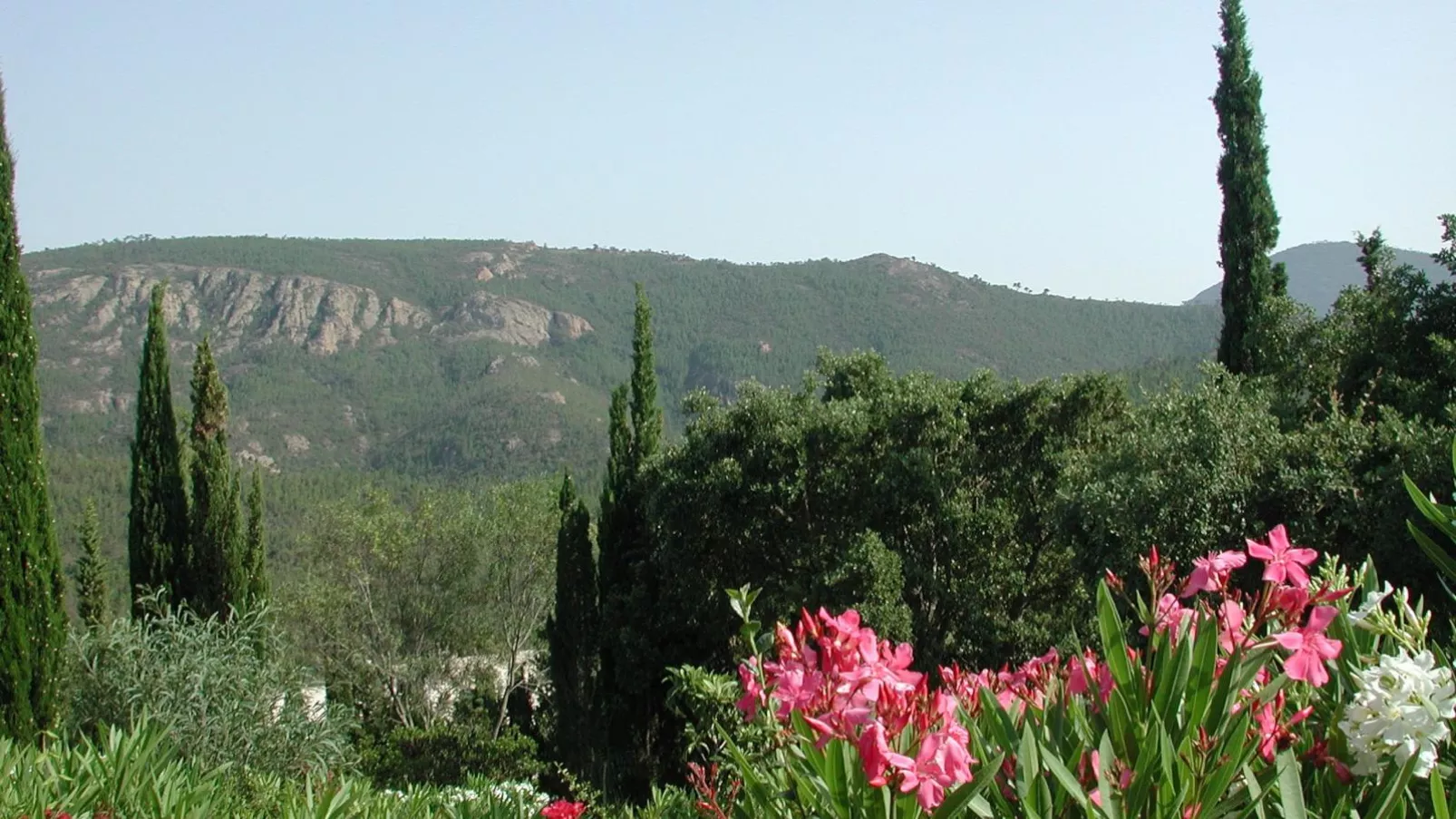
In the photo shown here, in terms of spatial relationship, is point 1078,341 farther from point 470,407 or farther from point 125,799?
point 125,799

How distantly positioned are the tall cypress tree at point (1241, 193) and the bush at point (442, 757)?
1153cm

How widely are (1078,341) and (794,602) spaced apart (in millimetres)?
90201

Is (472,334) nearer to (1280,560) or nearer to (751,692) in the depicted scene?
(751,692)

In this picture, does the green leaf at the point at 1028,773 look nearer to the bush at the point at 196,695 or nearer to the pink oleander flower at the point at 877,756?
the pink oleander flower at the point at 877,756

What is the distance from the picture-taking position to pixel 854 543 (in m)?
13.9

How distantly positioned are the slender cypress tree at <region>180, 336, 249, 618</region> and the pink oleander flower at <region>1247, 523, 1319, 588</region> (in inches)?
588

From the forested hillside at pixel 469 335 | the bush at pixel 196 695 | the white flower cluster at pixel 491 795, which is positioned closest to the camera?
the white flower cluster at pixel 491 795

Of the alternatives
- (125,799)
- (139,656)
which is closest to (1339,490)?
(125,799)

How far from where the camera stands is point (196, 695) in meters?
9.97

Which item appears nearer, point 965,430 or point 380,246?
point 965,430

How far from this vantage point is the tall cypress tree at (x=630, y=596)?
17.0 meters

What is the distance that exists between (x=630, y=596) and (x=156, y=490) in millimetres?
6543

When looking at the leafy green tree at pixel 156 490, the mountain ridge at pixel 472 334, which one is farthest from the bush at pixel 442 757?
the mountain ridge at pixel 472 334

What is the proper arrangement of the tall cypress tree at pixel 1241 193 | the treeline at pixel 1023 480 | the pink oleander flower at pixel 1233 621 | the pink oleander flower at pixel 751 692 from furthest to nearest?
the tall cypress tree at pixel 1241 193
the treeline at pixel 1023 480
the pink oleander flower at pixel 751 692
the pink oleander flower at pixel 1233 621
